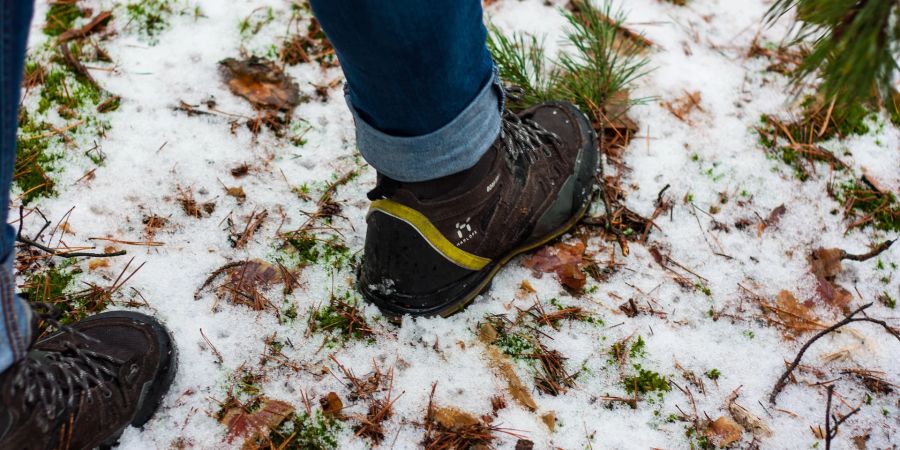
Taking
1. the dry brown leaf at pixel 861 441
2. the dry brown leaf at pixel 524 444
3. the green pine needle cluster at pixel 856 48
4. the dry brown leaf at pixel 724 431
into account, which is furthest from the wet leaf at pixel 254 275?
the dry brown leaf at pixel 861 441

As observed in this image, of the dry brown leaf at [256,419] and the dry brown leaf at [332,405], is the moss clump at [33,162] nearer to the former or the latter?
the dry brown leaf at [256,419]

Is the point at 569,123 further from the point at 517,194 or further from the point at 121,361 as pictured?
the point at 121,361

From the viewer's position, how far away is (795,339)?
67.3 inches

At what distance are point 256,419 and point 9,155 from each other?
812 mm

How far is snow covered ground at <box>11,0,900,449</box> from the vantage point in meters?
1.56

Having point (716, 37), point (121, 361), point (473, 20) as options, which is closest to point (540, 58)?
point (716, 37)

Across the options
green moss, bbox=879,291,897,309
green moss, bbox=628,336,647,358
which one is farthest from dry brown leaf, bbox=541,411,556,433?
green moss, bbox=879,291,897,309

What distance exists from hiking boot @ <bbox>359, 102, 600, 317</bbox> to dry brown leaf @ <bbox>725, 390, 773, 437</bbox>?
2.11 ft

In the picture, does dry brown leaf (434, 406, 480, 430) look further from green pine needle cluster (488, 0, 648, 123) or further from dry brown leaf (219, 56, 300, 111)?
dry brown leaf (219, 56, 300, 111)

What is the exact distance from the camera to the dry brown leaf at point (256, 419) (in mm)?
1488

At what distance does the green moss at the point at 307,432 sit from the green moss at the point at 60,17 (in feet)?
5.70

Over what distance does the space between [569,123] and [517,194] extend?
1.18ft

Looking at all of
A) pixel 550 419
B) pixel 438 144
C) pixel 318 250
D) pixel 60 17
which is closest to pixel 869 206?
pixel 550 419

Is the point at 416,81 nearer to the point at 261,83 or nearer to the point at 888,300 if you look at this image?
the point at 261,83
